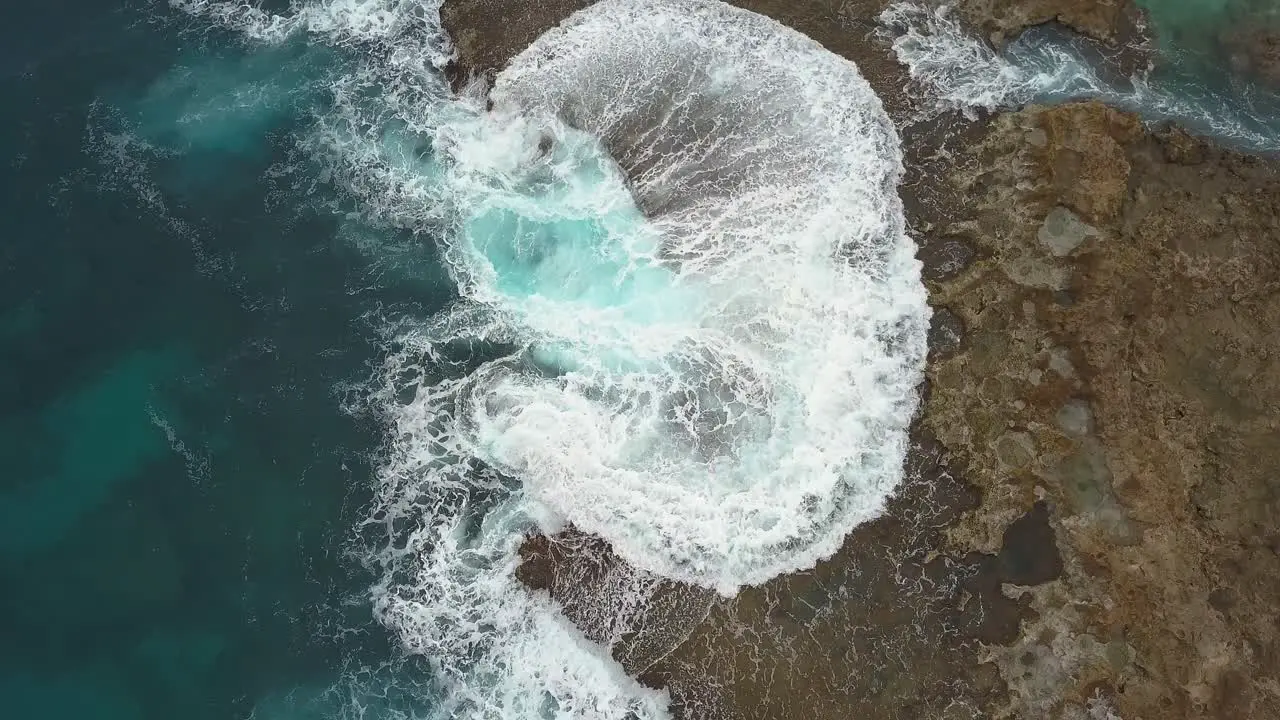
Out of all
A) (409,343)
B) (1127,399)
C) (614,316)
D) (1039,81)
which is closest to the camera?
(1127,399)

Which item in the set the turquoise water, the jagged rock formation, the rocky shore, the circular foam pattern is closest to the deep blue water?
the turquoise water

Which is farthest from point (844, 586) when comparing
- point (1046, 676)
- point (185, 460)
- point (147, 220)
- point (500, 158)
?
point (147, 220)

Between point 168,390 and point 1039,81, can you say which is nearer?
point 168,390

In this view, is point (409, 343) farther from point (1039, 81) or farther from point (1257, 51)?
point (1257, 51)

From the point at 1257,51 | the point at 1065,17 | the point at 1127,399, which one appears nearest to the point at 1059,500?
the point at 1127,399

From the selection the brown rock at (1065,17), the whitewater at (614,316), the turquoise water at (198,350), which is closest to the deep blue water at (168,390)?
the turquoise water at (198,350)

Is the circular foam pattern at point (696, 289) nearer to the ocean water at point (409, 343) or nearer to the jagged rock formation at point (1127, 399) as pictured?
the ocean water at point (409, 343)
